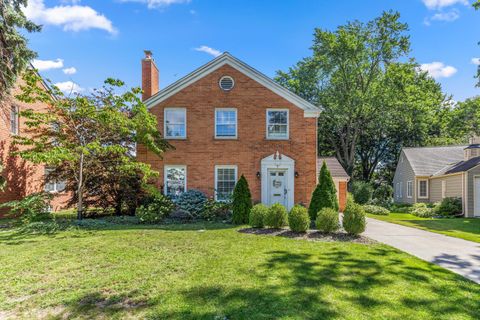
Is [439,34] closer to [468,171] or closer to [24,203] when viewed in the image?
[468,171]

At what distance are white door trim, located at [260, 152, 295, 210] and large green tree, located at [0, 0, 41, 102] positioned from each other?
1094 centimetres

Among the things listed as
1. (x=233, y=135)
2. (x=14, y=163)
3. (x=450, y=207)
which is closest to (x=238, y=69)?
Result: (x=233, y=135)

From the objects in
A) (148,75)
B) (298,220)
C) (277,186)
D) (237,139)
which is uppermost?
(148,75)

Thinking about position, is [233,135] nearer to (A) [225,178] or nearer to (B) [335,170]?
(A) [225,178]

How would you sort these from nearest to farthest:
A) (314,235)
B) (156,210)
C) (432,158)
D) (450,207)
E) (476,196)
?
(314,235) < (156,210) < (476,196) < (450,207) < (432,158)

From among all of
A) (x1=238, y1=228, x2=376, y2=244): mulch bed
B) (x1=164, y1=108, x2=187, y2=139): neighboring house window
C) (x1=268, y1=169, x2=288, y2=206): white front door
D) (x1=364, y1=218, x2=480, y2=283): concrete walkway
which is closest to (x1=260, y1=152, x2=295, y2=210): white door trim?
(x1=268, y1=169, x2=288, y2=206): white front door

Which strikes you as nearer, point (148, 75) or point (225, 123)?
point (225, 123)

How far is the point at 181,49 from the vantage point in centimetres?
1548

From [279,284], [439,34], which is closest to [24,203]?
[279,284]

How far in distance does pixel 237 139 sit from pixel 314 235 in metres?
7.23

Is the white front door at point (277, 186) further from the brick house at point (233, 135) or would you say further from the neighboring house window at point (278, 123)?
the neighboring house window at point (278, 123)

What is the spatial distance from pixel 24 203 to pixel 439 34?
21.5 metres

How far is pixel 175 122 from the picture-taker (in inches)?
622

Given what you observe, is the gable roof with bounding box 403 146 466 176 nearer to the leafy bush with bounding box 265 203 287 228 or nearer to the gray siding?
the gray siding
